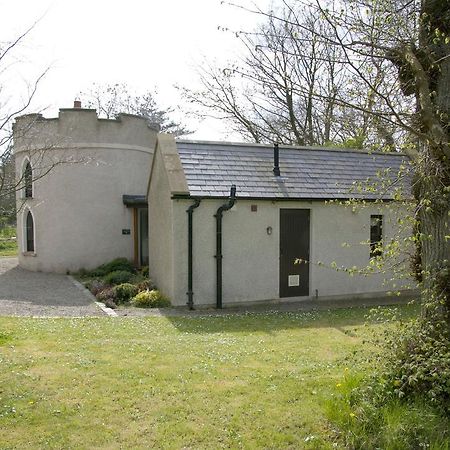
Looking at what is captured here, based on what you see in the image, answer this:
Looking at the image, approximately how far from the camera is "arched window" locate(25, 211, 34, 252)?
763 inches

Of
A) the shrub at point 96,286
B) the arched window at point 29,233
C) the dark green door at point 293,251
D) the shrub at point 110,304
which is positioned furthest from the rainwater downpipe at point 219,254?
the arched window at point 29,233

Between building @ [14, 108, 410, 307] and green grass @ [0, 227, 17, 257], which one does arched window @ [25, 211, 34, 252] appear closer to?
building @ [14, 108, 410, 307]

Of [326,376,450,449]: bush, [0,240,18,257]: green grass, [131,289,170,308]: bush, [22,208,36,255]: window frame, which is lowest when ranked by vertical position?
[0,240,18,257]: green grass

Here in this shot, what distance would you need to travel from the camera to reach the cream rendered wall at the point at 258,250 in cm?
1130

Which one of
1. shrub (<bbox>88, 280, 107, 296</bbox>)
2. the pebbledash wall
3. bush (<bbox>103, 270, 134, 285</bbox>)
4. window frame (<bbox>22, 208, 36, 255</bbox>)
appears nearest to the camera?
shrub (<bbox>88, 280, 107, 296</bbox>)

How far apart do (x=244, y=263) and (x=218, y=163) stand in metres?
2.85

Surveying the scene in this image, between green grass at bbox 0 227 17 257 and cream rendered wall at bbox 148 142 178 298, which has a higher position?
cream rendered wall at bbox 148 142 178 298

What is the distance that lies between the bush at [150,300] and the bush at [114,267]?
5.17 meters

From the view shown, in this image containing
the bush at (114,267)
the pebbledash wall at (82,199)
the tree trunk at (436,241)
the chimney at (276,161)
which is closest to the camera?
the tree trunk at (436,241)

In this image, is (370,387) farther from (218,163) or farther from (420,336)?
(218,163)

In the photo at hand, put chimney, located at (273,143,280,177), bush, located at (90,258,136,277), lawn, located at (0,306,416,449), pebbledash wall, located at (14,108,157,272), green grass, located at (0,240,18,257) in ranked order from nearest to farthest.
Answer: lawn, located at (0,306,416,449), chimney, located at (273,143,280,177), bush, located at (90,258,136,277), pebbledash wall, located at (14,108,157,272), green grass, located at (0,240,18,257)

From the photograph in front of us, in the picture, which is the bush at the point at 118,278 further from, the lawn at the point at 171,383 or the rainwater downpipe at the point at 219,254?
the lawn at the point at 171,383

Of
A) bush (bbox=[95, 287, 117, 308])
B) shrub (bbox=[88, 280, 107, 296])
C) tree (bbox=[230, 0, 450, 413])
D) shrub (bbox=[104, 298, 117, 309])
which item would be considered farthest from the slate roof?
tree (bbox=[230, 0, 450, 413])

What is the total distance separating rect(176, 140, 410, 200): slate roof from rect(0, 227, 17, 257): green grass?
801 inches
